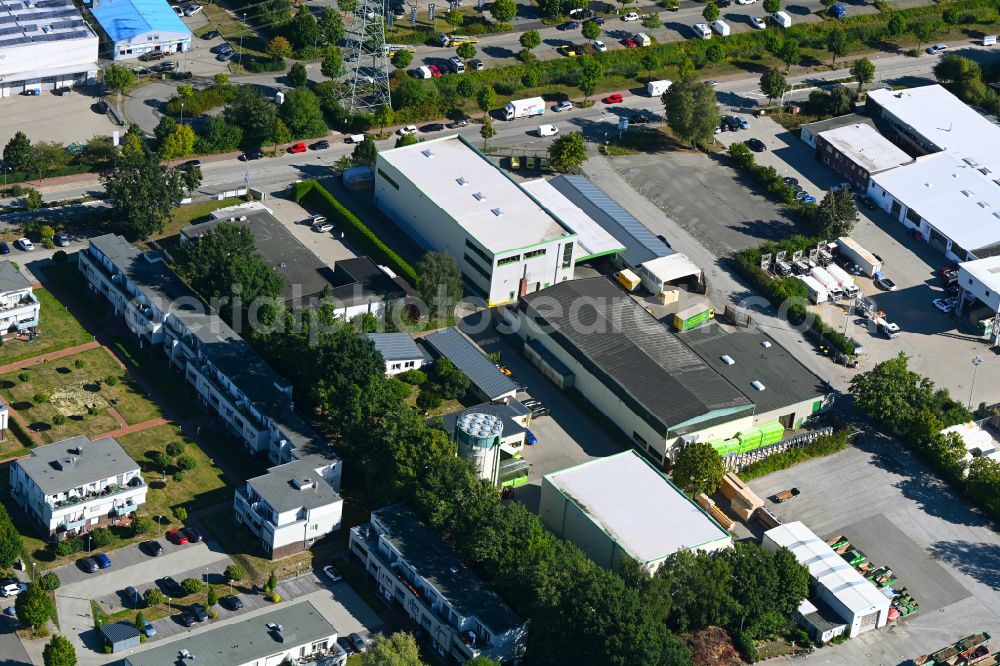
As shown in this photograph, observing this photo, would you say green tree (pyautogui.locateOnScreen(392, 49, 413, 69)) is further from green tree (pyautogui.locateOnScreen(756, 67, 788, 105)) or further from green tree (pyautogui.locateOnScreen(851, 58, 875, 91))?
green tree (pyautogui.locateOnScreen(851, 58, 875, 91))

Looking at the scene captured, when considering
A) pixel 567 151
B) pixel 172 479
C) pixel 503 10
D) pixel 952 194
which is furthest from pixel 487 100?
pixel 172 479

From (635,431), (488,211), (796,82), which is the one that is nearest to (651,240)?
(488,211)

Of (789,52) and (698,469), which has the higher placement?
(789,52)

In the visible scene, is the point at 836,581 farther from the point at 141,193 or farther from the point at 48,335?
the point at 141,193

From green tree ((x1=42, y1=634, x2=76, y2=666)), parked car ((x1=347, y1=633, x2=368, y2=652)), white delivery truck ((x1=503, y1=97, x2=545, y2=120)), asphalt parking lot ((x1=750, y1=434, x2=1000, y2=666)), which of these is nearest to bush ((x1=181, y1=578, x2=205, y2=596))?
green tree ((x1=42, y1=634, x2=76, y2=666))

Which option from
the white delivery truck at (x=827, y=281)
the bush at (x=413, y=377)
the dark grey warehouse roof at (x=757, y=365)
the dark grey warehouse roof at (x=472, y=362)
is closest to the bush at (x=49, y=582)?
the bush at (x=413, y=377)

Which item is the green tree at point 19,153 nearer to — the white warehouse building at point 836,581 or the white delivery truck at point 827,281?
the white delivery truck at point 827,281
